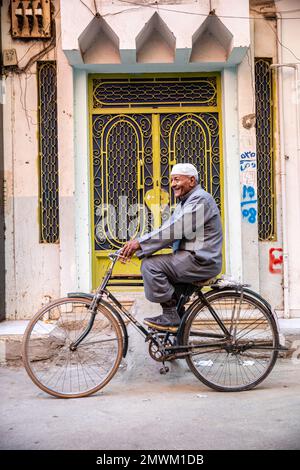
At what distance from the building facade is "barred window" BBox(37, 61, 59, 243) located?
12mm

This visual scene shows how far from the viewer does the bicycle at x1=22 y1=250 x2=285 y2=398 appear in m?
4.35

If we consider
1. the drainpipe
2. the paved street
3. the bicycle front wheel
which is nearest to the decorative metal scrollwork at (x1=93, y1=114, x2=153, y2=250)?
the drainpipe

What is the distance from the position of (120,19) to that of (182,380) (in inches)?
160

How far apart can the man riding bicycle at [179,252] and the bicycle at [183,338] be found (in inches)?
3.9

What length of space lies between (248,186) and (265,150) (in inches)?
19.7

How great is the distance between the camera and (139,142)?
6.98m

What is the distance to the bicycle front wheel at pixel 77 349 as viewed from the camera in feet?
14.1

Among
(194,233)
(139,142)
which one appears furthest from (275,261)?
(194,233)

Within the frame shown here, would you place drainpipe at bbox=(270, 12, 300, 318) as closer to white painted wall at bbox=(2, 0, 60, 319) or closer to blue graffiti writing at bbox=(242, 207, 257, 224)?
blue graffiti writing at bbox=(242, 207, 257, 224)

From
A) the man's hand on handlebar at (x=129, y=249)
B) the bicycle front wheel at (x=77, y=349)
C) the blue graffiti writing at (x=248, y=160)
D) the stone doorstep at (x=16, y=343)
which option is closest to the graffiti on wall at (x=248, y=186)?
the blue graffiti writing at (x=248, y=160)

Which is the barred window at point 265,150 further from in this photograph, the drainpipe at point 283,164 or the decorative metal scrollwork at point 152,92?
the decorative metal scrollwork at point 152,92

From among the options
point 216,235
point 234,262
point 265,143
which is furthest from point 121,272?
point 216,235
